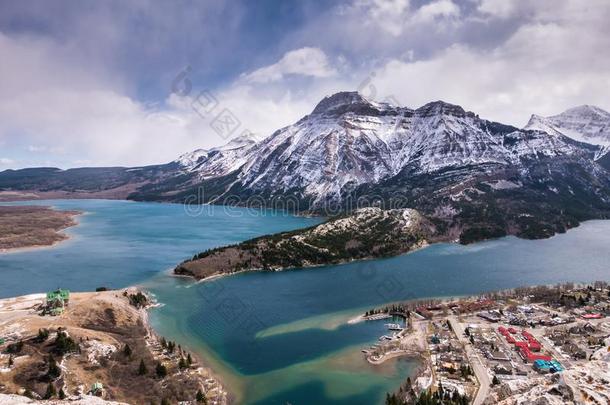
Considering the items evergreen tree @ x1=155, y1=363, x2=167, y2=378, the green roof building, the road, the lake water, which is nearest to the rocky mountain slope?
the lake water

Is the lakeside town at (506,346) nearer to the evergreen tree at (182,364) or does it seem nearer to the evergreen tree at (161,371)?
the evergreen tree at (182,364)

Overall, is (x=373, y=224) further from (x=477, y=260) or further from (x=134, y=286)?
(x=134, y=286)

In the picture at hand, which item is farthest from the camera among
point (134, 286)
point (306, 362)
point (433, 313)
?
point (134, 286)

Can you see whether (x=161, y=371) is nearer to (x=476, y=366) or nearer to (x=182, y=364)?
(x=182, y=364)

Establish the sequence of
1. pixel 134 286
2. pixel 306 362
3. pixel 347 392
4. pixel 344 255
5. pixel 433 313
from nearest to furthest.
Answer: pixel 347 392, pixel 306 362, pixel 433 313, pixel 134 286, pixel 344 255

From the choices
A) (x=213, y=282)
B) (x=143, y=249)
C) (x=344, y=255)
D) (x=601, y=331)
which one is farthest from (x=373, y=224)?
(x=601, y=331)

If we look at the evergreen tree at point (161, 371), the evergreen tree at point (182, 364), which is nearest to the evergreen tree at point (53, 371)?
the evergreen tree at point (161, 371)
